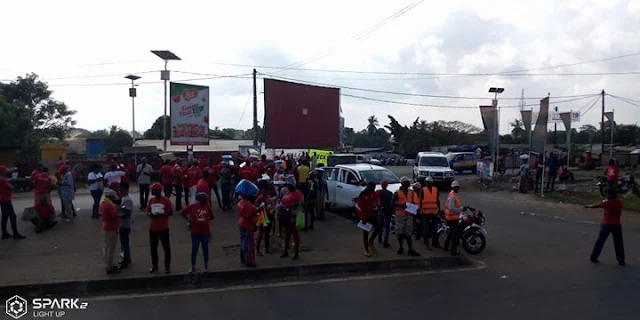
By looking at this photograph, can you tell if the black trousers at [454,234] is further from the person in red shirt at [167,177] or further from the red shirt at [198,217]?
the person in red shirt at [167,177]

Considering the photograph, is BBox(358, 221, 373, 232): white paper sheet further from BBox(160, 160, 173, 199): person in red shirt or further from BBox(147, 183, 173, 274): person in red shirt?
BBox(160, 160, 173, 199): person in red shirt

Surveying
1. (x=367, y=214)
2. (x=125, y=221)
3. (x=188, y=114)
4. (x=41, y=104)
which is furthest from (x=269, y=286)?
(x=41, y=104)

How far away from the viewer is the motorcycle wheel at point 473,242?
10962mm

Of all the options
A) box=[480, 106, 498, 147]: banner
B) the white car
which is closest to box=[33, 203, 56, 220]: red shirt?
the white car

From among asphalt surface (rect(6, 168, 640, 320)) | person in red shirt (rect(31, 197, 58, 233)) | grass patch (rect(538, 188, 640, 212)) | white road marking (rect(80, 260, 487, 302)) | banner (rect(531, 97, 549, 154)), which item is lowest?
white road marking (rect(80, 260, 487, 302))

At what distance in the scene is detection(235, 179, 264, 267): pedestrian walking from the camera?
905cm

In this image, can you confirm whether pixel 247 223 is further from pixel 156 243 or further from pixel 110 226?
pixel 110 226

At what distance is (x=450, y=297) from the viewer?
766 centimetres

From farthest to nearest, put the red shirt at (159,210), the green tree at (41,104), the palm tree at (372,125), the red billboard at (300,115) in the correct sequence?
1. the palm tree at (372,125)
2. the green tree at (41,104)
3. the red billboard at (300,115)
4. the red shirt at (159,210)

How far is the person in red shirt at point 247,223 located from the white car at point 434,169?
1645 centimetres

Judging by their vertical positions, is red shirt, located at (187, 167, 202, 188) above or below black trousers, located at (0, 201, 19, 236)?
above

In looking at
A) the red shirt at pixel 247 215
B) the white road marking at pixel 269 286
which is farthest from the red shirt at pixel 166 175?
the white road marking at pixel 269 286

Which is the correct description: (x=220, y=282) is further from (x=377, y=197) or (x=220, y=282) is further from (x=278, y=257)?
(x=377, y=197)

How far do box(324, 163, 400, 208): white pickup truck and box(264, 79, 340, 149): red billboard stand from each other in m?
6.49
